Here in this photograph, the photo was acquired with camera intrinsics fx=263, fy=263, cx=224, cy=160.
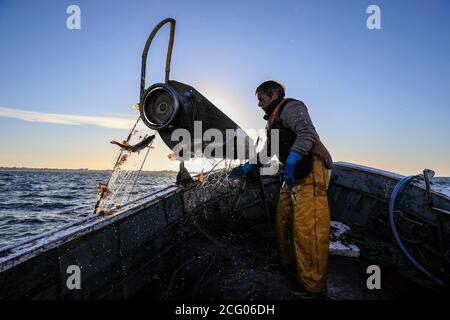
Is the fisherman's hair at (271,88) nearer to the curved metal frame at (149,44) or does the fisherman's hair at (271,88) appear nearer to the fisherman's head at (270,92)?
the fisherman's head at (270,92)

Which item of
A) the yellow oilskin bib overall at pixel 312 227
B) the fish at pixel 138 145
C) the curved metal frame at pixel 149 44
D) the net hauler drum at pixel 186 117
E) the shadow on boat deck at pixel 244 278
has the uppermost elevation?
the curved metal frame at pixel 149 44

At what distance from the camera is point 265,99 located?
3441 millimetres

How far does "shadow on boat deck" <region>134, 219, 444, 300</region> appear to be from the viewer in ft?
9.52

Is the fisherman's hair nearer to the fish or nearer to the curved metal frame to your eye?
the curved metal frame

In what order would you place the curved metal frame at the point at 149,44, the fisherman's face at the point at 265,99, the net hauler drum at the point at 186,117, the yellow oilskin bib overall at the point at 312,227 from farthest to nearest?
the curved metal frame at the point at 149,44, the fisherman's face at the point at 265,99, the net hauler drum at the point at 186,117, the yellow oilskin bib overall at the point at 312,227

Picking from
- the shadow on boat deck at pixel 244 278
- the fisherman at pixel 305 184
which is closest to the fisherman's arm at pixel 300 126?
the fisherman at pixel 305 184

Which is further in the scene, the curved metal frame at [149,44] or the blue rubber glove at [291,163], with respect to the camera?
the curved metal frame at [149,44]

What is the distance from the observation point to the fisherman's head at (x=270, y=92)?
11.2ft

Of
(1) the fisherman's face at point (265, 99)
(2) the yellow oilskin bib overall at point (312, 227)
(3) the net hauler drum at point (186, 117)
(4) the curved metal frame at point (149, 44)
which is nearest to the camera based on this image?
(2) the yellow oilskin bib overall at point (312, 227)

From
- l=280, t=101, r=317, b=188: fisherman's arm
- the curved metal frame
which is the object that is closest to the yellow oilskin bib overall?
l=280, t=101, r=317, b=188: fisherman's arm

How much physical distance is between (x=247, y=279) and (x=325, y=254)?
955 millimetres

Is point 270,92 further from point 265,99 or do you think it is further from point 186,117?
point 186,117

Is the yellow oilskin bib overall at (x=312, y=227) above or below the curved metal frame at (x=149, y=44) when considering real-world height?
below
